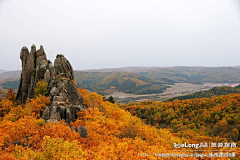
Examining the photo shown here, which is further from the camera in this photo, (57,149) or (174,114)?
(174,114)

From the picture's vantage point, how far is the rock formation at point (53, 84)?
32.3 meters

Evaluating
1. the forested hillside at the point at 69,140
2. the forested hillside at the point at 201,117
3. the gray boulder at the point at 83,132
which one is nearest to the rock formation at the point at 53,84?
the forested hillside at the point at 69,140

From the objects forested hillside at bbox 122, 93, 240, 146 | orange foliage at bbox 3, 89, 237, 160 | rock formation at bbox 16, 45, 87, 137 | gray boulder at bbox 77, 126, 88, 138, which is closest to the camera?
orange foliage at bbox 3, 89, 237, 160

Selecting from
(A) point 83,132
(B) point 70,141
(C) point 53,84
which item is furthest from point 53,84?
(B) point 70,141

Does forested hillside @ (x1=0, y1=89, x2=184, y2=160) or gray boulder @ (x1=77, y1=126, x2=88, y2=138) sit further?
gray boulder @ (x1=77, y1=126, x2=88, y2=138)

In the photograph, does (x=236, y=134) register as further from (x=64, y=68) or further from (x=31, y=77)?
(x=31, y=77)

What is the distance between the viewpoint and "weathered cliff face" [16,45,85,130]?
32.3 m

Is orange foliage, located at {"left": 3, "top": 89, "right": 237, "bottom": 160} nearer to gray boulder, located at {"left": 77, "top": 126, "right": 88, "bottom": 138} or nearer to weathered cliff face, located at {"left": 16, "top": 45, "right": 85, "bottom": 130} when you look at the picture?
gray boulder, located at {"left": 77, "top": 126, "right": 88, "bottom": 138}

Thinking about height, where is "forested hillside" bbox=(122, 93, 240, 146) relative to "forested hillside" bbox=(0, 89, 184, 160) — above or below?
below

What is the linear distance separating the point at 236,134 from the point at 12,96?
270 feet

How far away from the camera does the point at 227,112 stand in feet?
232

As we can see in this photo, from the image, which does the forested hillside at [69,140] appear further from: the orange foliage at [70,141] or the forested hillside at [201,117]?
the forested hillside at [201,117]

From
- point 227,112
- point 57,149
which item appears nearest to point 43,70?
point 57,149

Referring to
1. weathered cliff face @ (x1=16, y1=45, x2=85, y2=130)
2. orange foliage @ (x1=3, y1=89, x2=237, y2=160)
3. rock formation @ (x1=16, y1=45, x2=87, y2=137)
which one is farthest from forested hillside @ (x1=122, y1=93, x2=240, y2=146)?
rock formation @ (x1=16, y1=45, x2=87, y2=137)
